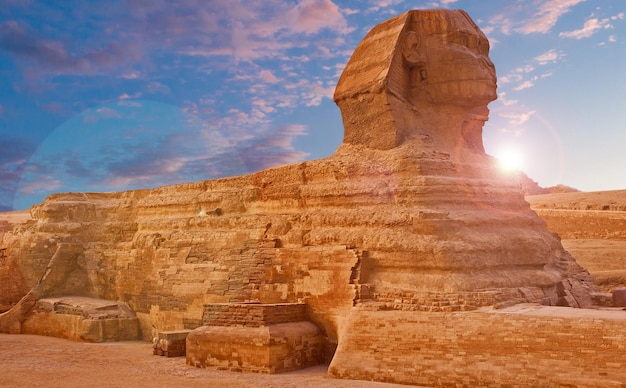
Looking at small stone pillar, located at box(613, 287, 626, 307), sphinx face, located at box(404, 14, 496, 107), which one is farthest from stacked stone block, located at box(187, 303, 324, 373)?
small stone pillar, located at box(613, 287, 626, 307)

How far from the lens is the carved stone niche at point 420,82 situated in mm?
10789

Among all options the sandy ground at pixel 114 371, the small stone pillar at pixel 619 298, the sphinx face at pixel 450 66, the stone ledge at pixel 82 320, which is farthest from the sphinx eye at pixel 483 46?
the stone ledge at pixel 82 320

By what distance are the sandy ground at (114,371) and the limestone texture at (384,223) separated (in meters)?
0.73

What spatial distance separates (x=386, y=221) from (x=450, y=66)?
3.17 m

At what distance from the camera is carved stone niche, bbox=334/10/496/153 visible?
1079cm

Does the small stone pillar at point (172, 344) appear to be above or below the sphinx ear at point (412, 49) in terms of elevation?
below

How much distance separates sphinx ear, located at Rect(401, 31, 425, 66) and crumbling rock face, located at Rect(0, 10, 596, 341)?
2cm

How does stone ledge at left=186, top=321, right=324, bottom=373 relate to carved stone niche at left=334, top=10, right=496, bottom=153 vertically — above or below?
below

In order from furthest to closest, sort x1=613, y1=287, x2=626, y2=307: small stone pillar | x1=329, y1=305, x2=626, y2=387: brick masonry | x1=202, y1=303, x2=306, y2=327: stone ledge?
x1=613, y1=287, x2=626, y2=307: small stone pillar → x1=202, y1=303, x2=306, y2=327: stone ledge → x1=329, y1=305, x2=626, y2=387: brick masonry

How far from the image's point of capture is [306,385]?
27.5 ft

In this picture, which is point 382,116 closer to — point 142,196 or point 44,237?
point 142,196

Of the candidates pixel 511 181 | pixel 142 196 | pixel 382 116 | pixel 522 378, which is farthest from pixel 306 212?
pixel 142 196

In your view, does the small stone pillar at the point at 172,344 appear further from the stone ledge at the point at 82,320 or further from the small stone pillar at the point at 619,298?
the small stone pillar at the point at 619,298

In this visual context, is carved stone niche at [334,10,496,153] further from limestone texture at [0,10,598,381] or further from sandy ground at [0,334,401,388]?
sandy ground at [0,334,401,388]
